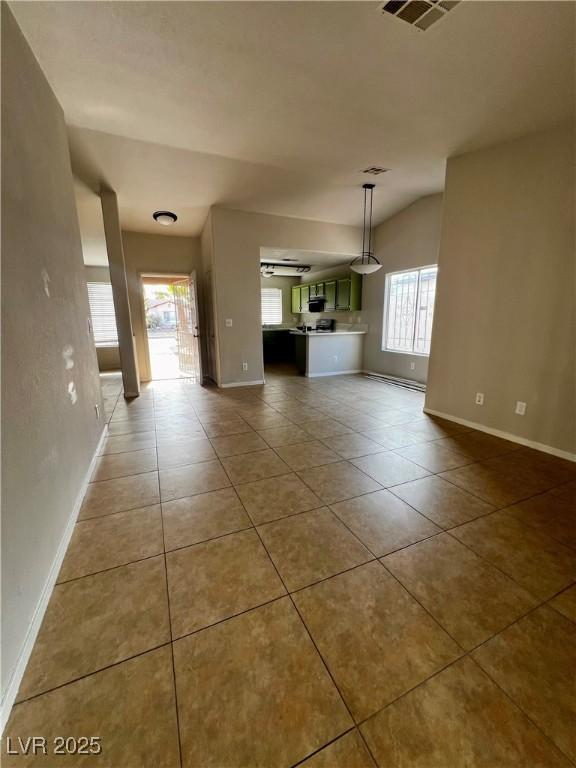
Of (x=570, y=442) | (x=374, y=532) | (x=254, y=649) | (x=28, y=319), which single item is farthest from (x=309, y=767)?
(x=570, y=442)

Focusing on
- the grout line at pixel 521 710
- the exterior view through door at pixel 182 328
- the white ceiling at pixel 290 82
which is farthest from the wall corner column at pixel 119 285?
the grout line at pixel 521 710

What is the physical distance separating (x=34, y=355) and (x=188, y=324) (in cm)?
467

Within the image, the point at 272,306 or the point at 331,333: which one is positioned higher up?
the point at 272,306

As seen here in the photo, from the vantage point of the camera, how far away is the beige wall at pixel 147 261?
18.1ft

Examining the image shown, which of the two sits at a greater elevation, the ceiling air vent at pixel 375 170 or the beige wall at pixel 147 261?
the ceiling air vent at pixel 375 170

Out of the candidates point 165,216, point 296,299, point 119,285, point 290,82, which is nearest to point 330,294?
point 296,299

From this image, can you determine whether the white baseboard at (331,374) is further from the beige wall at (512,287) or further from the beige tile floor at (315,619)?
the beige tile floor at (315,619)

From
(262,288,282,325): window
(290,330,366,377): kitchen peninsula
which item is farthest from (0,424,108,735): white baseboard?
(262,288,282,325): window

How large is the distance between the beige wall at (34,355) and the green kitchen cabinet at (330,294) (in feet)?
17.1

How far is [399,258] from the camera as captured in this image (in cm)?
551

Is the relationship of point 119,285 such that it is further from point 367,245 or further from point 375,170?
point 367,245

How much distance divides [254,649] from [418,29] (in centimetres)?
338

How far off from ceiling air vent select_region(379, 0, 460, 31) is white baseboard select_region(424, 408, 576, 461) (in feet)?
10.6

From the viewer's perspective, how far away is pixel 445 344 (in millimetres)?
3643
